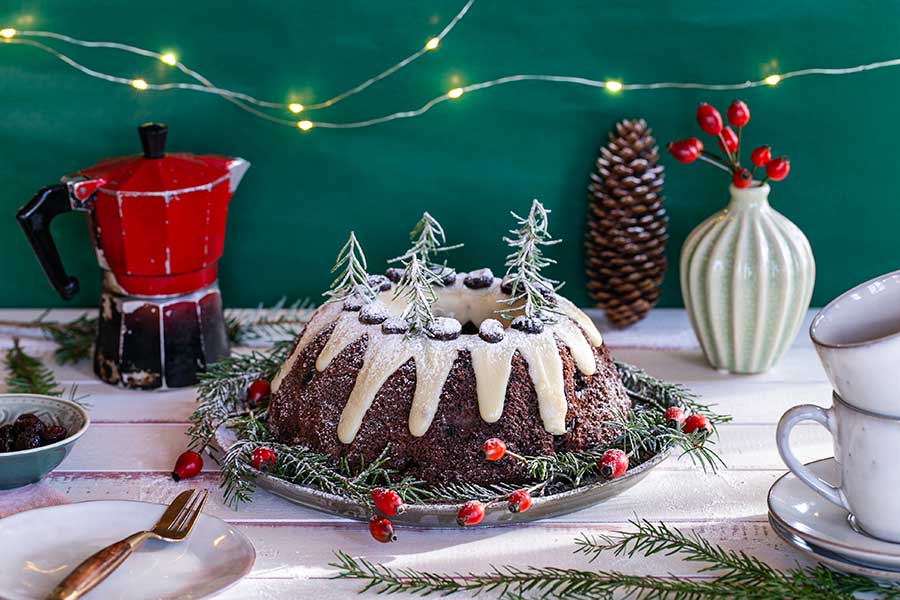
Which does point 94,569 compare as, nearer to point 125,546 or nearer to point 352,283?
point 125,546

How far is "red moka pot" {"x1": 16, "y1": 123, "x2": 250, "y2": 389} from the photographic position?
1.34m

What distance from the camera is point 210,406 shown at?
1.21 m

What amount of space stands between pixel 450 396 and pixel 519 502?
0.39 feet

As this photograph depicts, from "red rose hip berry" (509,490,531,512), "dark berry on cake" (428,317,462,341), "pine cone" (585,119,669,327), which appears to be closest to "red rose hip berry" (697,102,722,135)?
"pine cone" (585,119,669,327)

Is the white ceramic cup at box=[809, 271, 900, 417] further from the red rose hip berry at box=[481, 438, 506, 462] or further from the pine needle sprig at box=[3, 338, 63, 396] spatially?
the pine needle sprig at box=[3, 338, 63, 396]

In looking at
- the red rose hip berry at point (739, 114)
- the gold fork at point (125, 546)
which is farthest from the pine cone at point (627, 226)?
the gold fork at point (125, 546)

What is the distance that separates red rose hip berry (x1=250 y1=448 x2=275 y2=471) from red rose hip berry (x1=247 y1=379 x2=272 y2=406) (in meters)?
0.18

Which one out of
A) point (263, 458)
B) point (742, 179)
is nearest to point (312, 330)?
point (263, 458)

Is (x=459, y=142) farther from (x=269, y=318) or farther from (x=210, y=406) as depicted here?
(x=210, y=406)

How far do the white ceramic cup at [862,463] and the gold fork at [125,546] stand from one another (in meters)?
0.52

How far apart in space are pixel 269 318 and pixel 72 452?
484 millimetres

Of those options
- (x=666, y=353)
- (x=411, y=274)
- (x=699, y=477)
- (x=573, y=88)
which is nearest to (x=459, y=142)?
(x=573, y=88)

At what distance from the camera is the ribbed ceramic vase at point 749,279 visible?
141 centimetres

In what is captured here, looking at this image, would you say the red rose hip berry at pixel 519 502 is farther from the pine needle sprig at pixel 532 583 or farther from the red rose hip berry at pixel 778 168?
the red rose hip berry at pixel 778 168
